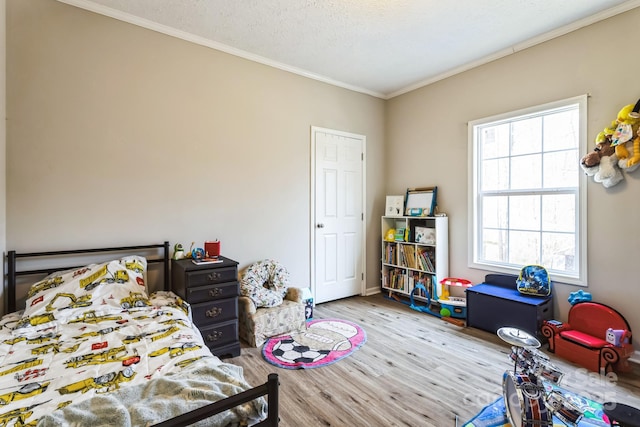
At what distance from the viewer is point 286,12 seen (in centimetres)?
250

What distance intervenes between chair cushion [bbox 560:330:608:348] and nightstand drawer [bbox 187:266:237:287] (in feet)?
8.76

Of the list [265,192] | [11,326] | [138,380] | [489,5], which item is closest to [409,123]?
[489,5]

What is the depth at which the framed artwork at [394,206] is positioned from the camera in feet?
13.5

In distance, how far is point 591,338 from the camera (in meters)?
2.40

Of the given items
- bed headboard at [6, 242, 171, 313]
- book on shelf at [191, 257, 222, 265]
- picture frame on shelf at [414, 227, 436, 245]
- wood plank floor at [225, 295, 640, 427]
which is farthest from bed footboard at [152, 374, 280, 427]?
picture frame on shelf at [414, 227, 436, 245]

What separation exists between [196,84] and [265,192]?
3.97ft

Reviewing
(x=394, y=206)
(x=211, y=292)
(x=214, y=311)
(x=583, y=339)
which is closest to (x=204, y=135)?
(x=211, y=292)

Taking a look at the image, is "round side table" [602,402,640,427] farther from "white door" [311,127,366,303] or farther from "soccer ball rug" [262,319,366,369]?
"white door" [311,127,366,303]

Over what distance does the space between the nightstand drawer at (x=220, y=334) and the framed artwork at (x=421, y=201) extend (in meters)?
2.49

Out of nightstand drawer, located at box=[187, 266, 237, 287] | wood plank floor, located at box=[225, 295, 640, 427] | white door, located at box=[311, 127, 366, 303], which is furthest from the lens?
white door, located at box=[311, 127, 366, 303]

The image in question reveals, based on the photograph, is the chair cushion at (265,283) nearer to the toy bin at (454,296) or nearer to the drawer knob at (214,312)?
the drawer knob at (214,312)

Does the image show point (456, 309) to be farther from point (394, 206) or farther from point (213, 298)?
point (213, 298)

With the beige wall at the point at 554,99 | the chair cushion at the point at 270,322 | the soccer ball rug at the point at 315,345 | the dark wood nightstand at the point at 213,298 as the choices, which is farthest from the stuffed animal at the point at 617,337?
the dark wood nightstand at the point at 213,298

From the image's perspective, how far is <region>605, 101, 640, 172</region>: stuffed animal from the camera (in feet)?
7.62
